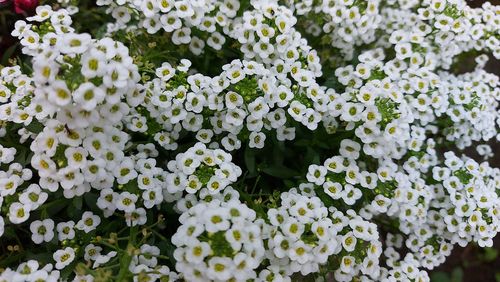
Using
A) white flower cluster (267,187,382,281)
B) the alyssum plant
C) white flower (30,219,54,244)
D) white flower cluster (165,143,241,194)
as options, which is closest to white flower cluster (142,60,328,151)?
the alyssum plant

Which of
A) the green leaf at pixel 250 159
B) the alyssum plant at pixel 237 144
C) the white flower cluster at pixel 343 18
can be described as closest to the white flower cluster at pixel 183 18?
the alyssum plant at pixel 237 144

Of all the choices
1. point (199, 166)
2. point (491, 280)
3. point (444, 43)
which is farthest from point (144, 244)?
point (491, 280)

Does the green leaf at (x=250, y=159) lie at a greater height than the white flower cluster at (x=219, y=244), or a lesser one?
lesser

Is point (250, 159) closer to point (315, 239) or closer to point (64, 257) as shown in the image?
point (315, 239)

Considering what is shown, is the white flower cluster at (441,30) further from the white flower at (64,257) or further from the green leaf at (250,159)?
the white flower at (64,257)

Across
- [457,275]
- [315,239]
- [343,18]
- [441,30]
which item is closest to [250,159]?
[315,239]

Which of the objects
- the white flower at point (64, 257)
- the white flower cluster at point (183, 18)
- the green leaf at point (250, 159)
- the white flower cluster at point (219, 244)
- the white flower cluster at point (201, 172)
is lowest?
the white flower at point (64, 257)

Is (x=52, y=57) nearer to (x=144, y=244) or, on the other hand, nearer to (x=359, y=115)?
(x=144, y=244)

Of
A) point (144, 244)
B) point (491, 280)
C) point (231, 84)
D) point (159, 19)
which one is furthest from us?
point (491, 280)
